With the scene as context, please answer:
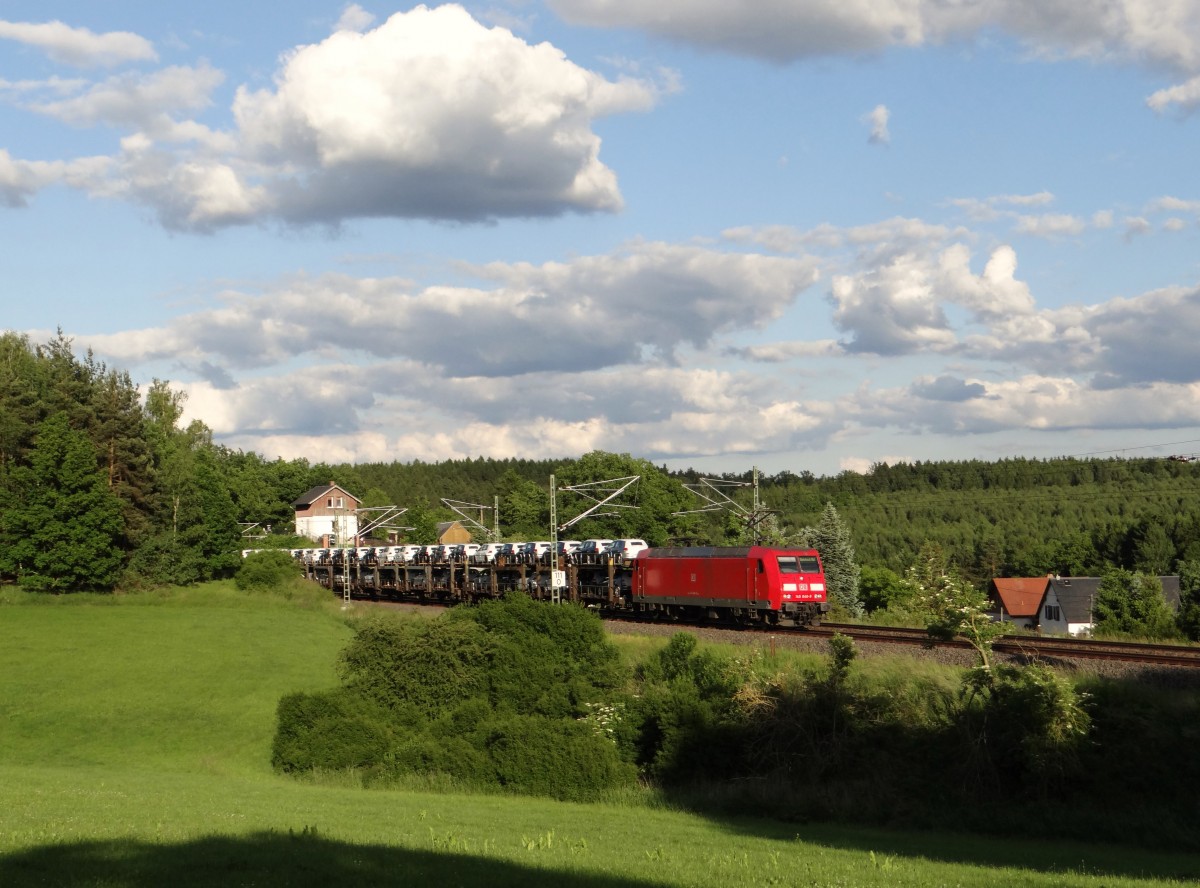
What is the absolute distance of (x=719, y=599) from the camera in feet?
166

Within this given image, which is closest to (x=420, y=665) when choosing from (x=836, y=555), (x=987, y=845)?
(x=987, y=845)

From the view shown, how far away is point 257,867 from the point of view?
47.8ft

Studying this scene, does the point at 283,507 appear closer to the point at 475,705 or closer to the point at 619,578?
the point at 619,578

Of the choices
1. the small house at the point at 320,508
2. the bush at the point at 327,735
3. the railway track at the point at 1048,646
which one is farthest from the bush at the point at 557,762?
the small house at the point at 320,508

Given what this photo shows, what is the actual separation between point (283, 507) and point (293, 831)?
507ft

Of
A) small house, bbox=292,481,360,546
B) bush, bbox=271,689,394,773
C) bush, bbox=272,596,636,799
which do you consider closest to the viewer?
bush, bbox=272,596,636,799

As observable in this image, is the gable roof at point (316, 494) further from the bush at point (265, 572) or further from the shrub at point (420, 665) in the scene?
the shrub at point (420, 665)

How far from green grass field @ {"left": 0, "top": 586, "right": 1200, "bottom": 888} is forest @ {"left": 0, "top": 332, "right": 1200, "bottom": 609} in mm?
14288

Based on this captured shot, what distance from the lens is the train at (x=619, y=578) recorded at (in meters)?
47.8

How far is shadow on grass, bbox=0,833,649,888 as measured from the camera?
530 inches

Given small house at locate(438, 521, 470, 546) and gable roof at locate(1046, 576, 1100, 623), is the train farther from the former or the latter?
small house at locate(438, 521, 470, 546)

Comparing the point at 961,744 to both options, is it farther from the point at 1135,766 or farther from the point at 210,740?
the point at 210,740

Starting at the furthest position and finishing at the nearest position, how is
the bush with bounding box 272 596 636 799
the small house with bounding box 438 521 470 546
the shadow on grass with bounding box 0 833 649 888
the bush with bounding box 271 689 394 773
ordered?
the small house with bounding box 438 521 470 546
the bush with bounding box 271 689 394 773
the bush with bounding box 272 596 636 799
the shadow on grass with bounding box 0 833 649 888

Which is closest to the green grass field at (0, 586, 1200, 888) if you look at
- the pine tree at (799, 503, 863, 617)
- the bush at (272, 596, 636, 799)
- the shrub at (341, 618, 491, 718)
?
the bush at (272, 596, 636, 799)
